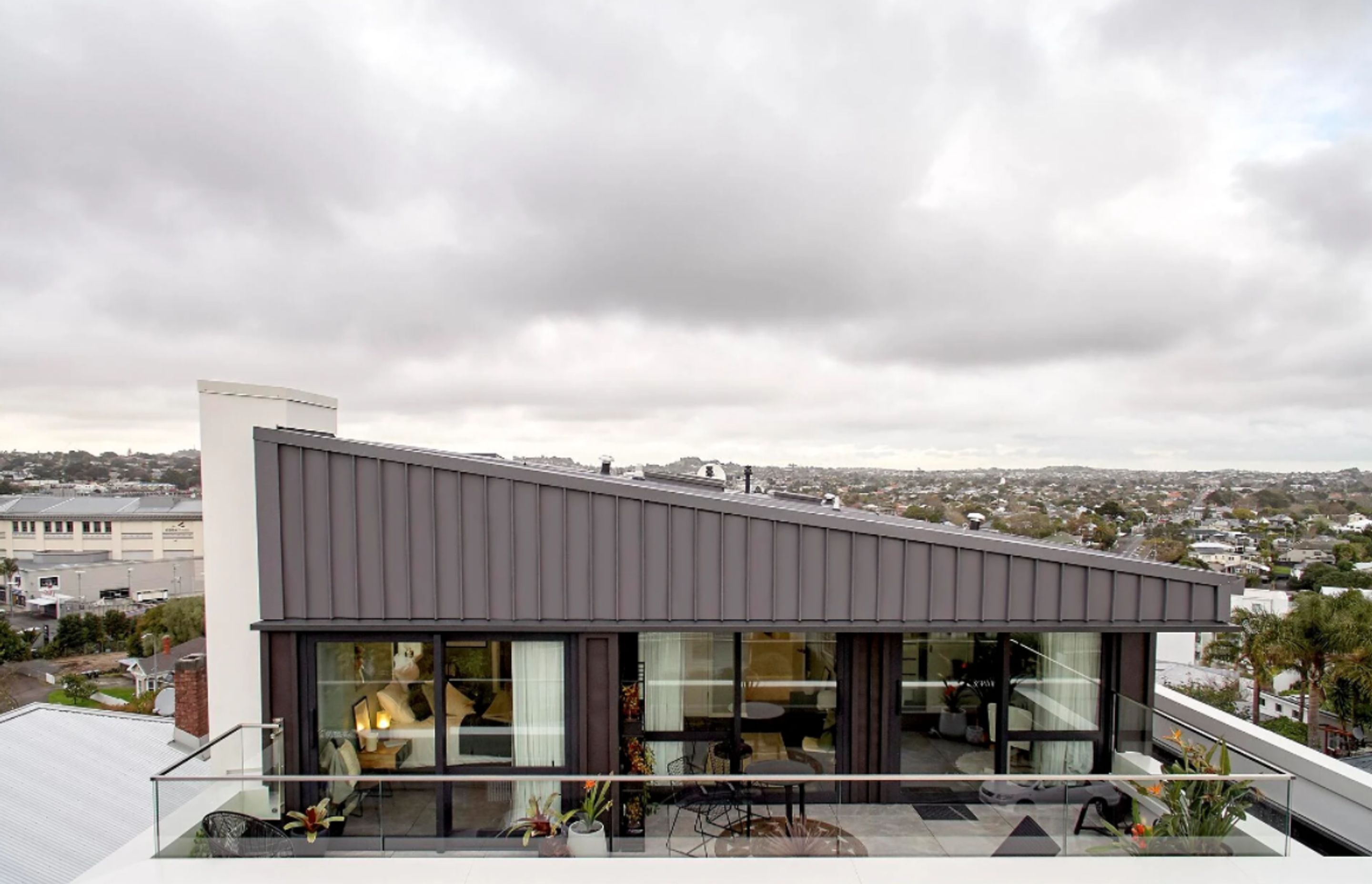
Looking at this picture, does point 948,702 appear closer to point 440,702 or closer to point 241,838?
point 440,702

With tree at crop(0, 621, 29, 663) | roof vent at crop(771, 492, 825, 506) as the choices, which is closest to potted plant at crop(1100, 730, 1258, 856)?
roof vent at crop(771, 492, 825, 506)

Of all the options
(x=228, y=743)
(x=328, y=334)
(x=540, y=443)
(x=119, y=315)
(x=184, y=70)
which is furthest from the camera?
(x=540, y=443)

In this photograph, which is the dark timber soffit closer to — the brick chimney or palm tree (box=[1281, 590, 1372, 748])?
the brick chimney

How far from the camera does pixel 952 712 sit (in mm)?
6395

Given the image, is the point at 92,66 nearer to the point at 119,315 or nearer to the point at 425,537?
the point at 119,315

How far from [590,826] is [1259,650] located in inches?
1626

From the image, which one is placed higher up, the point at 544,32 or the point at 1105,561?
the point at 544,32

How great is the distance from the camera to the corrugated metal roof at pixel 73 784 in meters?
7.10

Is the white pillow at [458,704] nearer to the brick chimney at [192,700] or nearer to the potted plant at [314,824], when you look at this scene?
the potted plant at [314,824]

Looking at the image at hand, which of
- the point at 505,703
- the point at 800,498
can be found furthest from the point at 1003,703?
the point at 800,498

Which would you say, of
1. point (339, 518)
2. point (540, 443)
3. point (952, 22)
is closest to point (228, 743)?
point (339, 518)

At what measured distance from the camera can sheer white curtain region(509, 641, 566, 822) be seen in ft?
19.3

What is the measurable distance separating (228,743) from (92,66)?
1238 cm

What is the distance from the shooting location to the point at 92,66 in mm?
10984
